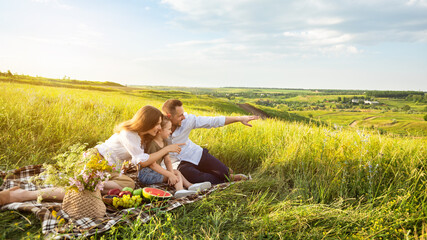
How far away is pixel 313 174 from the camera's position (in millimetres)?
4602

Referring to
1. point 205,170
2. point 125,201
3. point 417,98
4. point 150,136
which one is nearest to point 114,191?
point 125,201

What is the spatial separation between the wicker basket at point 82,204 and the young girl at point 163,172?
3.55ft

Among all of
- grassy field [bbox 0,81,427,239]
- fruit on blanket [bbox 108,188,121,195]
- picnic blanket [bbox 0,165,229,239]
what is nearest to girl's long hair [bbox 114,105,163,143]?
fruit on blanket [bbox 108,188,121,195]

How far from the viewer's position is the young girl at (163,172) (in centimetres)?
406

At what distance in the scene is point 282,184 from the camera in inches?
170

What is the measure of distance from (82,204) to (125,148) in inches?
47.1

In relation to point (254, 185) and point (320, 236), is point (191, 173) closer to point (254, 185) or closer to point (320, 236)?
point (254, 185)

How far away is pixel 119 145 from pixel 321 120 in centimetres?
422

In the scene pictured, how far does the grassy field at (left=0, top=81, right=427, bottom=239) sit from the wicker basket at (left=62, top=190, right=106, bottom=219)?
307mm

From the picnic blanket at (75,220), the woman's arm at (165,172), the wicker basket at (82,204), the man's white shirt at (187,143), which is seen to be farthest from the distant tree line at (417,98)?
the wicker basket at (82,204)

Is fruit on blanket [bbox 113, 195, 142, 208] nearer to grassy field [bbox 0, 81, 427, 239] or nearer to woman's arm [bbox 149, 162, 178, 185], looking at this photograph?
grassy field [bbox 0, 81, 427, 239]

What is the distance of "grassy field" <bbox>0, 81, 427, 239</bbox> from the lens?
2.98 metres

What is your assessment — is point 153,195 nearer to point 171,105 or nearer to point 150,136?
point 150,136

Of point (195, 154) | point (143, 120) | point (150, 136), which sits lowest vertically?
point (195, 154)
